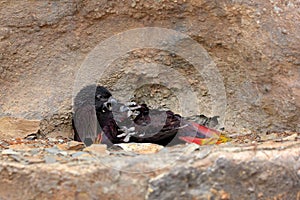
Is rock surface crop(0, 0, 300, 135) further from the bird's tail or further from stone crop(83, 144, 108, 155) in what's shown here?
stone crop(83, 144, 108, 155)

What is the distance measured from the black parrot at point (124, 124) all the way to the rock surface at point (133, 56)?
0.08 metres

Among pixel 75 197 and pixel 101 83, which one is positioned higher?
pixel 101 83

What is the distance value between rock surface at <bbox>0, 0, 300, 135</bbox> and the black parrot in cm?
8

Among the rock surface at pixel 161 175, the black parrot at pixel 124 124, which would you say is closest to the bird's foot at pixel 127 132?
the black parrot at pixel 124 124

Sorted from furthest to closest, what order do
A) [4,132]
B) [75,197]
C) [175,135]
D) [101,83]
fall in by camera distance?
[101,83] → [4,132] → [175,135] → [75,197]

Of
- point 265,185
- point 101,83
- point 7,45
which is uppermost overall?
point 7,45

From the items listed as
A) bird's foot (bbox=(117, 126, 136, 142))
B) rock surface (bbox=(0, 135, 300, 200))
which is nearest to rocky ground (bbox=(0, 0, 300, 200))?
rock surface (bbox=(0, 135, 300, 200))

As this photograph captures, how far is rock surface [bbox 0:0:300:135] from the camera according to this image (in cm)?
169

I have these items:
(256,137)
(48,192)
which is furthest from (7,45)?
(256,137)

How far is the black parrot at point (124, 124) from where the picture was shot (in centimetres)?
164

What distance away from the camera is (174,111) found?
1831mm

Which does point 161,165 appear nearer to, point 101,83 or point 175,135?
point 175,135

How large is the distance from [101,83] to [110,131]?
0.23 meters

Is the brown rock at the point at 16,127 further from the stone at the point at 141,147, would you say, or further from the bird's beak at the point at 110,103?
the stone at the point at 141,147
